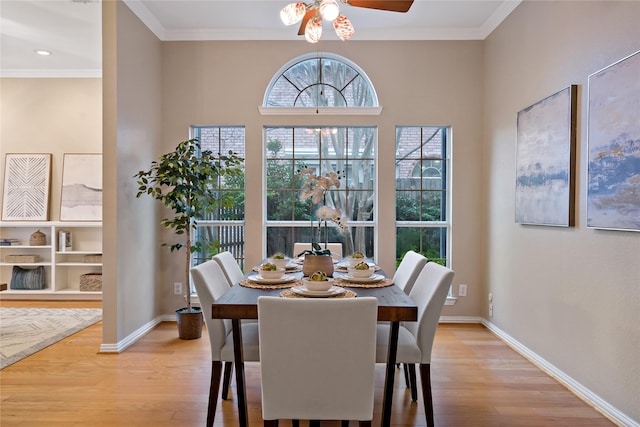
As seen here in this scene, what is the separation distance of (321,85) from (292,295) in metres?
2.89

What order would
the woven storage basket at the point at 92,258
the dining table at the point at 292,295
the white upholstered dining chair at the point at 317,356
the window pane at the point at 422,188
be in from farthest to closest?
1. the woven storage basket at the point at 92,258
2. the window pane at the point at 422,188
3. the dining table at the point at 292,295
4. the white upholstered dining chair at the point at 317,356

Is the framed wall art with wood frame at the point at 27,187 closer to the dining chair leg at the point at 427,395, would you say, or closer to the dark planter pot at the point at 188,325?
the dark planter pot at the point at 188,325

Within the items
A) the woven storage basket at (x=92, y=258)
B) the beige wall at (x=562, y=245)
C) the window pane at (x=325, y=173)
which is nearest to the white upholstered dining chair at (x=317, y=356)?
the beige wall at (x=562, y=245)

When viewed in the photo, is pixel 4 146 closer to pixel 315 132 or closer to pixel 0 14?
pixel 0 14

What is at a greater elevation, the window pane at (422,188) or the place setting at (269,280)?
the window pane at (422,188)

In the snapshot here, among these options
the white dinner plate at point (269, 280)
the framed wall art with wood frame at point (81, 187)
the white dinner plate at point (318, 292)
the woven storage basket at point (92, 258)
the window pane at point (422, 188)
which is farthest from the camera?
the framed wall art with wood frame at point (81, 187)

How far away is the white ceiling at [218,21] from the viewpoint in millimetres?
3738

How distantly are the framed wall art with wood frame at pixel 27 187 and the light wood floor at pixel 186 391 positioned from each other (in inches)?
98.6

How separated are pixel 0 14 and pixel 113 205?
7.66 feet

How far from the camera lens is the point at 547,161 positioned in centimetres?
302

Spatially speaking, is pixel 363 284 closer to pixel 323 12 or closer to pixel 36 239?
pixel 323 12

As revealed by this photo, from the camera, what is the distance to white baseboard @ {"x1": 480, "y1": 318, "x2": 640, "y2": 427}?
2.29m

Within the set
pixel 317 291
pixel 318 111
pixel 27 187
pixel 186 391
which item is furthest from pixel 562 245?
pixel 27 187

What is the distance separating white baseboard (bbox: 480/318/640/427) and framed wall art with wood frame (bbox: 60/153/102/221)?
16.0 feet
